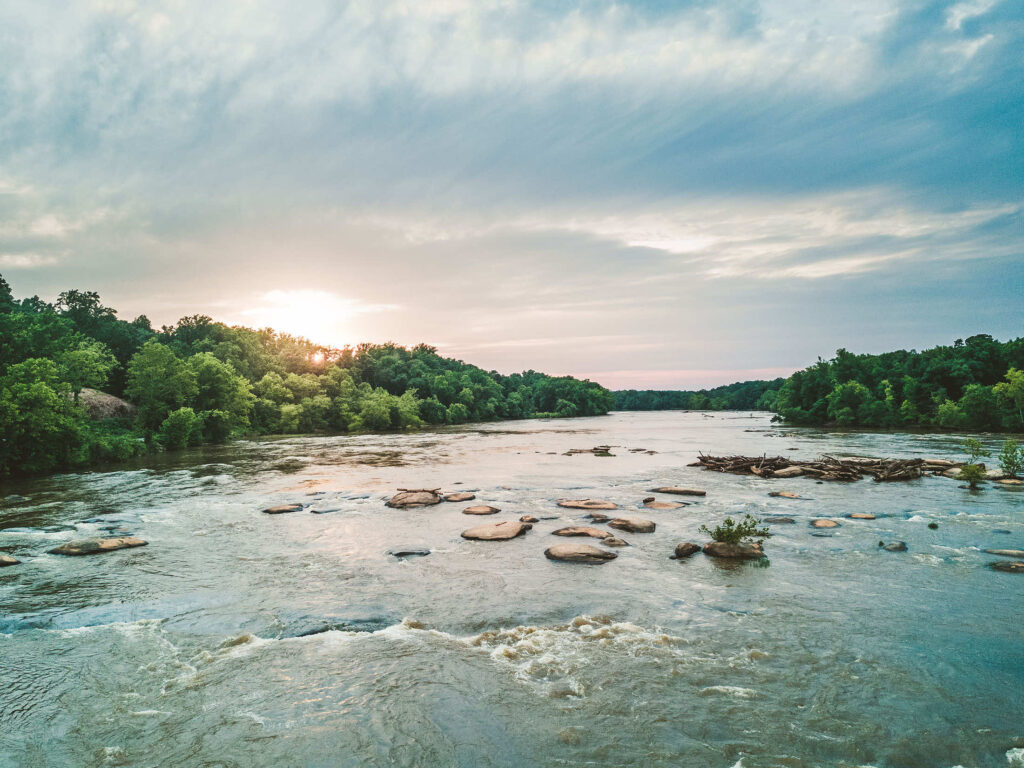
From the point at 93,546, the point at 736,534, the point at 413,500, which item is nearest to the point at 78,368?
the point at 93,546

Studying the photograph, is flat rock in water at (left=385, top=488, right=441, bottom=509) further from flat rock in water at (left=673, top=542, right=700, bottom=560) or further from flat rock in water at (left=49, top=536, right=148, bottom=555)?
flat rock in water at (left=673, top=542, right=700, bottom=560)

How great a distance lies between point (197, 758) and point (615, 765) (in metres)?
5.46

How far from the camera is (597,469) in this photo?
39750mm

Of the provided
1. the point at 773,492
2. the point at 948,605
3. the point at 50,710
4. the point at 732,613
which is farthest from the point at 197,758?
the point at 773,492

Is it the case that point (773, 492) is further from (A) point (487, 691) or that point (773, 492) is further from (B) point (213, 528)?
(B) point (213, 528)

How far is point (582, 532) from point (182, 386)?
2148 inches

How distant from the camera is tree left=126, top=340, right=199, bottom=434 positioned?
56688 mm

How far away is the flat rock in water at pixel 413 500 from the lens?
25.4 meters

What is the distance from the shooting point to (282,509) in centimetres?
2445

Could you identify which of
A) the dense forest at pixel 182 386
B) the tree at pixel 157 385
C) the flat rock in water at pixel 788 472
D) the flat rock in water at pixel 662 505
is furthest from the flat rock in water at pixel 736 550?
the tree at pixel 157 385

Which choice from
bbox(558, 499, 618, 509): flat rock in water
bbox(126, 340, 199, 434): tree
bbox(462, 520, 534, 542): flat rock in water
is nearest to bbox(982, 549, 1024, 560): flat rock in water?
bbox(558, 499, 618, 509): flat rock in water

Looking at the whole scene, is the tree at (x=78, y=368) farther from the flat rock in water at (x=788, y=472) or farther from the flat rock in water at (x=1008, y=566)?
the flat rock in water at (x=1008, y=566)

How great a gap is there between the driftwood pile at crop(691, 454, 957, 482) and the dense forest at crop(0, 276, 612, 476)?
45.2 m

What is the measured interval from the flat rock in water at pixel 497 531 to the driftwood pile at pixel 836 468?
68.4 feet
